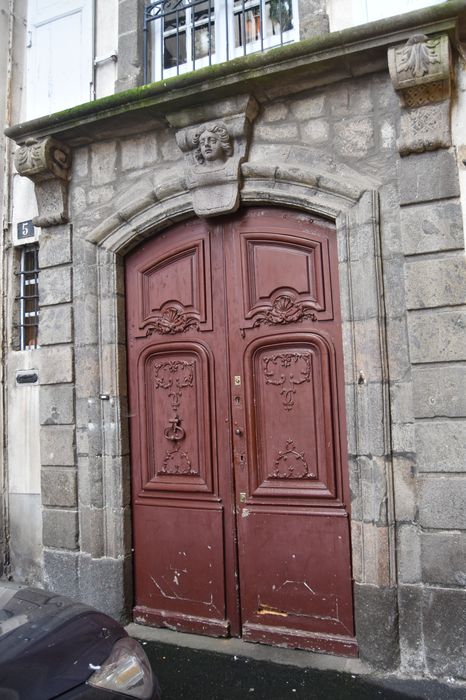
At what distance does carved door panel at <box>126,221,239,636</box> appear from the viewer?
13.1ft

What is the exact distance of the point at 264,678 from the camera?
3338 mm

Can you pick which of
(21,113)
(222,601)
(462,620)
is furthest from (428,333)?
(21,113)

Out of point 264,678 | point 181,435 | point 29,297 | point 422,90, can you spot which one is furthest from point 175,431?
point 422,90

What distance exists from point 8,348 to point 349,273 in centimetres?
304

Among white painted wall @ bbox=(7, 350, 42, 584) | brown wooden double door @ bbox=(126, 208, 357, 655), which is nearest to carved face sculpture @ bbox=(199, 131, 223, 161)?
brown wooden double door @ bbox=(126, 208, 357, 655)

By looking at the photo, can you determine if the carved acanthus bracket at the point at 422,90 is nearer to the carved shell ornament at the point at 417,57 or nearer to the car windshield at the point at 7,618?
the carved shell ornament at the point at 417,57

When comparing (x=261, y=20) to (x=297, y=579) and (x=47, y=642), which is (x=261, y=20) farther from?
(x=47, y=642)

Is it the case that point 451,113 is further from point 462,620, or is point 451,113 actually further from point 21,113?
point 21,113

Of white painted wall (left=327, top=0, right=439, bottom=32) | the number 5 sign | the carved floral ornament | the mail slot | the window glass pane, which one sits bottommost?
the mail slot

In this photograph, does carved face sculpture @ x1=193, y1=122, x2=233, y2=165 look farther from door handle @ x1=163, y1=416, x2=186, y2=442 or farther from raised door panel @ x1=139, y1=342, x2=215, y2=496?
door handle @ x1=163, y1=416, x2=186, y2=442

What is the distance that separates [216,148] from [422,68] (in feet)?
4.51

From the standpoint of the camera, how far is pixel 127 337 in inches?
173

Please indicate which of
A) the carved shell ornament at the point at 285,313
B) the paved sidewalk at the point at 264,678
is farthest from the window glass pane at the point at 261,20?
the paved sidewalk at the point at 264,678

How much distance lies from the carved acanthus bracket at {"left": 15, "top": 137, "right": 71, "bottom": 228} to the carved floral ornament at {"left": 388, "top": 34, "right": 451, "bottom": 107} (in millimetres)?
2546
